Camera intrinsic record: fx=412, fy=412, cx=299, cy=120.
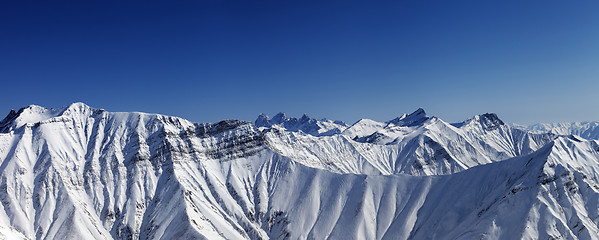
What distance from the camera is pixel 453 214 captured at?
186625 mm

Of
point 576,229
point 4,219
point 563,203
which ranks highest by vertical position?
point 4,219

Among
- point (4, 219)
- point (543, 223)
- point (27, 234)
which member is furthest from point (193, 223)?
point (543, 223)

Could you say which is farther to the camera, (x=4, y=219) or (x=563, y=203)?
(x=4, y=219)

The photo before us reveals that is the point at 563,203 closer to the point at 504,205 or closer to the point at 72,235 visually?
the point at 504,205

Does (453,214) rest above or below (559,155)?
below

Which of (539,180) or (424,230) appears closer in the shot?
(539,180)

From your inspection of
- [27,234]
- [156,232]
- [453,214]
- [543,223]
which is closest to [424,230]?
[453,214]

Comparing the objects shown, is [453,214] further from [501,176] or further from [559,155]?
[559,155]

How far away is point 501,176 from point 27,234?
220974 mm

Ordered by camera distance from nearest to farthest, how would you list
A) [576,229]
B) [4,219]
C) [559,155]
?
1. [576,229]
2. [559,155]
3. [4,219]

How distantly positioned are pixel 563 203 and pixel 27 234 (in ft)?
766

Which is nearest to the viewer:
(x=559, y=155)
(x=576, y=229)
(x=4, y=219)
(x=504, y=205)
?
(x=576, y=229)

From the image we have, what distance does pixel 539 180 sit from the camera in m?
168

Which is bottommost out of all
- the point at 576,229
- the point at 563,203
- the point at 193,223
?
the point at 576,229
